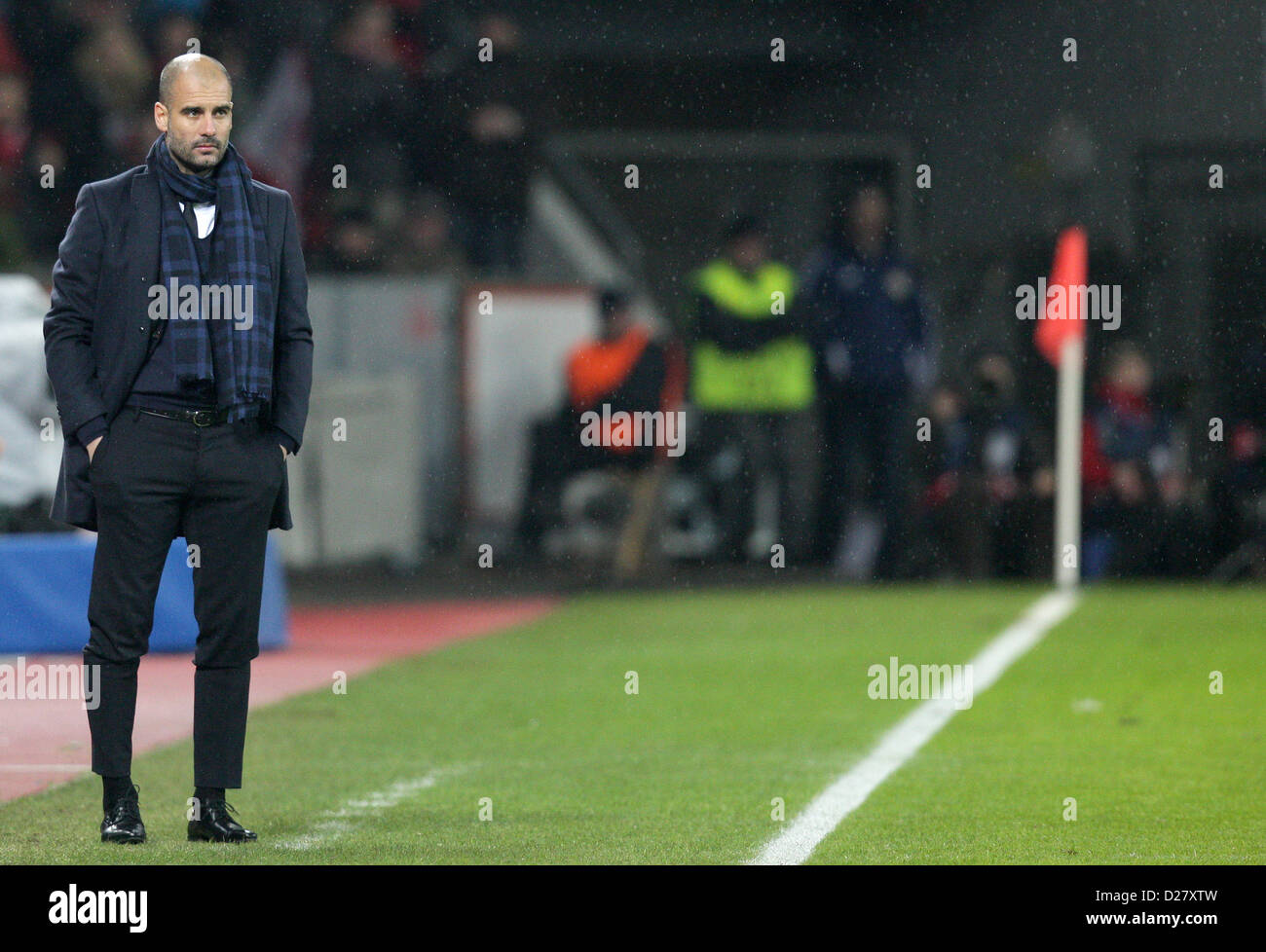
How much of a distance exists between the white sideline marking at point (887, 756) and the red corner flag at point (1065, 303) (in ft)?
10.3

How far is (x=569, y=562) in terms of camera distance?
16.2 meters

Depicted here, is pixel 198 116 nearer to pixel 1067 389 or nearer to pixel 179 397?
pixel 179 397

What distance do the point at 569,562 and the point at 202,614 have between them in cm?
1031

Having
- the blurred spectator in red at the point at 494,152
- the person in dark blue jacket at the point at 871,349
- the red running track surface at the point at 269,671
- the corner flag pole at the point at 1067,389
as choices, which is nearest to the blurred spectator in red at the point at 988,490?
the corner flag pole at the point at 1067,389

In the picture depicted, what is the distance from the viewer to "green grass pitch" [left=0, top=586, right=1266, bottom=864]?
593 centimetres

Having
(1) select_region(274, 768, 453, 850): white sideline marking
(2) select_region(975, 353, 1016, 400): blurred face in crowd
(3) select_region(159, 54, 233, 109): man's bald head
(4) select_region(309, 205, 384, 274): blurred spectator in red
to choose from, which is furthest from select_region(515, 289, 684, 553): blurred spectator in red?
(3) select_region(159, 54, 233, 109): man's bald head

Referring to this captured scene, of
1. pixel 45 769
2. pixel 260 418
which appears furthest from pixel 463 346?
pixel 260 418

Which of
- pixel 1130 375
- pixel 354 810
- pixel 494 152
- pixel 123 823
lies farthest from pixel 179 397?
pixel 1130 375

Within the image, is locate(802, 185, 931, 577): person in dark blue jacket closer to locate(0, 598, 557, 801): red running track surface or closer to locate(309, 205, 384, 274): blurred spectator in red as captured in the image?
locate(0, 598, 557, 801): red running track surface

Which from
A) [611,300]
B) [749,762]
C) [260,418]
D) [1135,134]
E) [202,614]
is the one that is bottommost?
[749,762]

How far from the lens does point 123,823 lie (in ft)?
19.3

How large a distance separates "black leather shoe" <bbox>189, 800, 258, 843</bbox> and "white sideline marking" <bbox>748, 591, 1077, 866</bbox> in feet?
4.39

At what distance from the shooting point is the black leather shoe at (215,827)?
5938 mm
